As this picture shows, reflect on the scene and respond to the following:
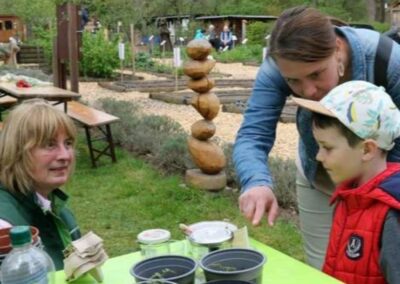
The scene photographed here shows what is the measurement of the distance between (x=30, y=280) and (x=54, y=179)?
2.87ft

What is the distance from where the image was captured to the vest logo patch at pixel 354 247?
1.81 meters

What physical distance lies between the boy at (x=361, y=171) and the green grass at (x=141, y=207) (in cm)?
224

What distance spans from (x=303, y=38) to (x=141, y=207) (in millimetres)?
3637

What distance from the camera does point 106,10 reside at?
26797 mm

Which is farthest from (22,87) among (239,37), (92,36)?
(239,37)

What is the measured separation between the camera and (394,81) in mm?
2070

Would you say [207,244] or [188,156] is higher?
[207,244]

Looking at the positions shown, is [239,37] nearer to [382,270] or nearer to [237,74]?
[237,74]

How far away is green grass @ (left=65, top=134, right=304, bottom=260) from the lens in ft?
14.7

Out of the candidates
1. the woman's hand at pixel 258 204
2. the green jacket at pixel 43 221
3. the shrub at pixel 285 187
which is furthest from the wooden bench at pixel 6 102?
the woman's hand at pixel 258 204

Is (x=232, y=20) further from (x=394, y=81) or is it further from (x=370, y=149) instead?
(x=370, y=149)

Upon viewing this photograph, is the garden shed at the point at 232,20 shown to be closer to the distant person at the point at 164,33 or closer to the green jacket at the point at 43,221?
the distant person at the point at 164,33

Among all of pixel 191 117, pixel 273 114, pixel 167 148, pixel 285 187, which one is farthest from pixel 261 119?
pixel 191 117

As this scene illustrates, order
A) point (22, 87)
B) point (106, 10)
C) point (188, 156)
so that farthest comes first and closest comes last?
point (106, 10)
point (22, 87)
point (188, 156)
